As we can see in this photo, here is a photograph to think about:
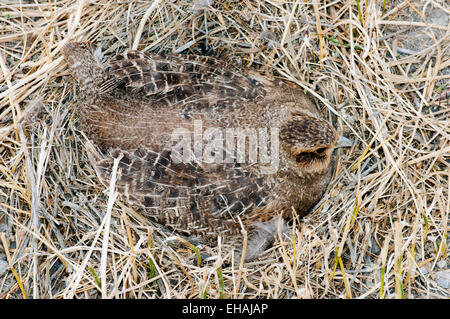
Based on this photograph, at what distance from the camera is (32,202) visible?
12.0ft

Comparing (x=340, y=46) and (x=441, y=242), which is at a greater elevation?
(x=340, y=46)

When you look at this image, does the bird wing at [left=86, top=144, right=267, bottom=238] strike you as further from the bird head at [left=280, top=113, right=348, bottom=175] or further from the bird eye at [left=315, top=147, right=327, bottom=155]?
the bird eye at [left=315, top=147, right=327, bottom=155]

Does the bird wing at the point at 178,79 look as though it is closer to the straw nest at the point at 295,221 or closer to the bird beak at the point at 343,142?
the straw nest at the point at 295,221

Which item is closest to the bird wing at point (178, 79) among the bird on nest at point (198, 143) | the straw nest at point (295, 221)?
the bird on nest at point (198, 143)

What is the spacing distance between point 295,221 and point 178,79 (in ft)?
4.69

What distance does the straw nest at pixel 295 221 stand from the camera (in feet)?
11.4

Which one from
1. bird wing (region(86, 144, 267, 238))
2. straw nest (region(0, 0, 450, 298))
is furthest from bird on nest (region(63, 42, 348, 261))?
straw nest (region(0, 0, 450, 298))

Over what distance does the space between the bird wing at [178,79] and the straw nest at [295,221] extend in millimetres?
324

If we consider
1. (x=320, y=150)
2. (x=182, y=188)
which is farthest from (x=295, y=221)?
(x=182, y=188)

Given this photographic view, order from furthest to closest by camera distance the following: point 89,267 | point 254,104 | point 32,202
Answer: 1. point 254,104
2. point 32,202
3. point 89,267

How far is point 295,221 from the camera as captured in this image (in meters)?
3.98

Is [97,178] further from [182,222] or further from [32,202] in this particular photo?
[182,222]

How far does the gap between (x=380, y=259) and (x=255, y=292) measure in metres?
0.90

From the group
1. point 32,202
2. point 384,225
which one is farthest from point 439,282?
A: point 32,202
